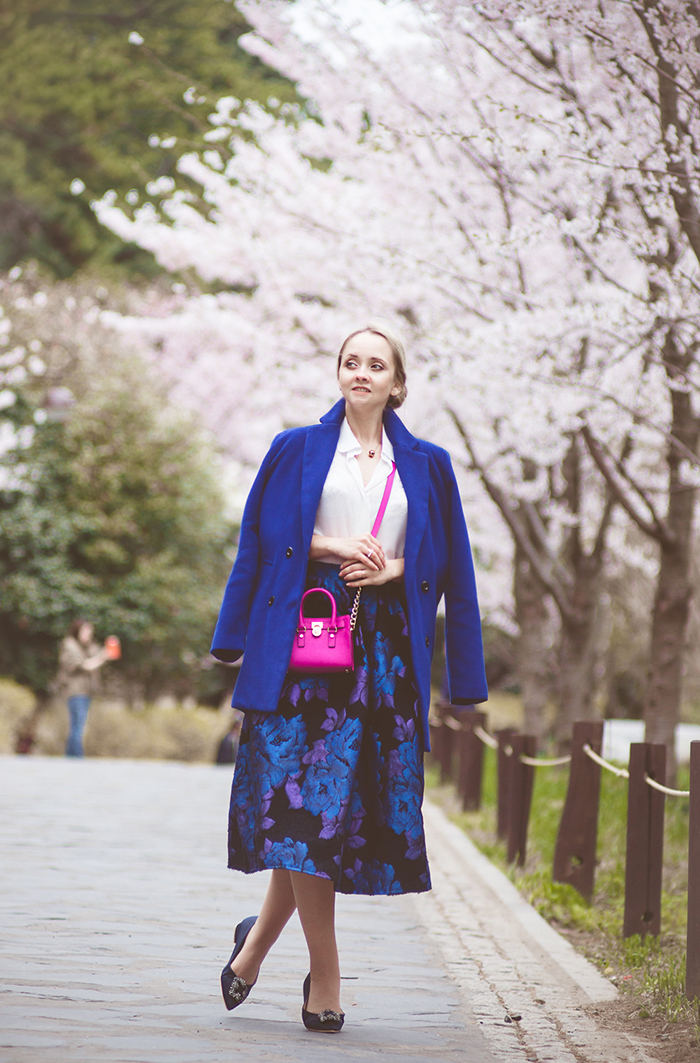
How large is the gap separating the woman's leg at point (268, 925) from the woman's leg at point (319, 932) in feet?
0.29

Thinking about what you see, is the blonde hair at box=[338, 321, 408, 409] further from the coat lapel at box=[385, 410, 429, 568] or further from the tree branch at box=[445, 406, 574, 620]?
the tree branch at box=[445, 406, 574, 620]

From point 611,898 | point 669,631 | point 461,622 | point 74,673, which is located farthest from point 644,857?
point 74,673

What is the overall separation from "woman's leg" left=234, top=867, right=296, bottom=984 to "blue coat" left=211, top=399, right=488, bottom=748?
511mm

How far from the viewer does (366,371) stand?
3893 mm

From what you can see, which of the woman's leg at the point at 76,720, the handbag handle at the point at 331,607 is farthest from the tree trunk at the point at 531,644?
the handbag handle at the point at 331,607

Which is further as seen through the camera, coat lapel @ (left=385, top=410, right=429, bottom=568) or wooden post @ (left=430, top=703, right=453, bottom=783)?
wooden post @ (left=430, top=703, right=453, bottom=783)

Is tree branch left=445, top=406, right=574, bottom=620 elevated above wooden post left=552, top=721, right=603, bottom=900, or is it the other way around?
tree branch left=445, top=406, right=574, bottom=620

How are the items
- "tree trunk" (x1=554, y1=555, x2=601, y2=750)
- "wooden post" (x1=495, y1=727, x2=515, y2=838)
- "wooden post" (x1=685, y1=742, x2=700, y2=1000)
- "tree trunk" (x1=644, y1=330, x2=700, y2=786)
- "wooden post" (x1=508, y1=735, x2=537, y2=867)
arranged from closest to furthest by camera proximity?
"wooden post" (x1=685, y1=742, x2=700, y2=1000) < "wooden post" (x1=508, y1=735, x2=537, y2=867) < "wooden post" (x1=495, y1=727, x2=515, y2=838) < "tree trunk" (x1=644, y1=330, x2=700, y2=786) < "tree trunk" (x1=554, y1=555, x2=601, y2=750)

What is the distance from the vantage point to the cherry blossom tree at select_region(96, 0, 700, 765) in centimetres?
686

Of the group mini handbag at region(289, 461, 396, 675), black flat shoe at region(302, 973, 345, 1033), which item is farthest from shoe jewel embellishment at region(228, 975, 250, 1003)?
mini handbag at region(289, 461, 396, 675)

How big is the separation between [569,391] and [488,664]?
20050mm

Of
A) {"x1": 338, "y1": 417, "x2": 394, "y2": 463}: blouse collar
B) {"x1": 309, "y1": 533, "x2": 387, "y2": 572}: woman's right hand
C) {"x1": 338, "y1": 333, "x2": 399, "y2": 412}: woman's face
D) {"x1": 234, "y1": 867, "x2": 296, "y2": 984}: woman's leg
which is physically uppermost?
{"x1": 338, "y1": 333, "x2": 399, "y2": 412}: woman's face

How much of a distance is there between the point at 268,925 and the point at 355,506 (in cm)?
115

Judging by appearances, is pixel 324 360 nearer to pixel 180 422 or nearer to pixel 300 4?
pixel 300 4
